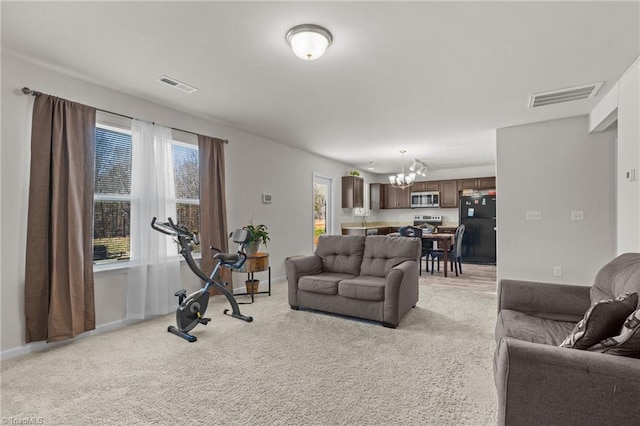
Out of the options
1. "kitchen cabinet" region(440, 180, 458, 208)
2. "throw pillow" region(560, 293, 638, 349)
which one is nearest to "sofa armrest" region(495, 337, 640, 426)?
"throw pillow" region(560, 293, 638, 349)

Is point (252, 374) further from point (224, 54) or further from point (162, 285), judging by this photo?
point (224, 54)

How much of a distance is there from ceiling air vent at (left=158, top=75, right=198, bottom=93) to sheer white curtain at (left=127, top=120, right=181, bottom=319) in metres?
0.66

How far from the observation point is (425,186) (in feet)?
29.4

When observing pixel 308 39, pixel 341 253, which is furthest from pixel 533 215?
pixel 308 39

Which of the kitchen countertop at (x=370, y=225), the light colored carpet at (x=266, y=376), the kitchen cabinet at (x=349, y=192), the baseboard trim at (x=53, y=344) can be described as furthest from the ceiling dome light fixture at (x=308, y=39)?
the kitchen countertop at (x=370, y=225)

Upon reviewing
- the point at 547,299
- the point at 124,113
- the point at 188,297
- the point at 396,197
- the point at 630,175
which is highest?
the point at 124,113

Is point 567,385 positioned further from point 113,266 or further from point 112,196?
point 112,196

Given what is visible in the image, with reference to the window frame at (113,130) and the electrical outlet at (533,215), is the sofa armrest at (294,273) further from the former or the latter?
the electrical outlet at (533,215)

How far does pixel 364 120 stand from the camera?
14.2ft

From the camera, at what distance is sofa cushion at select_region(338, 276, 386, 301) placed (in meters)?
3.28

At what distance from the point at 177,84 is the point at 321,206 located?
4419 millimetres

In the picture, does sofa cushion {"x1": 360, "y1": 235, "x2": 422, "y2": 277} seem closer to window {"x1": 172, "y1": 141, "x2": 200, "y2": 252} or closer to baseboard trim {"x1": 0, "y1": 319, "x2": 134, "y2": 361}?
window {"x1": 172, "y1": 141, "x2": 200, "y2": 252}

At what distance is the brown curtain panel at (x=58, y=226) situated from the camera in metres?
2.67

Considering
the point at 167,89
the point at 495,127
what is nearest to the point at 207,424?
the point at 167,89
